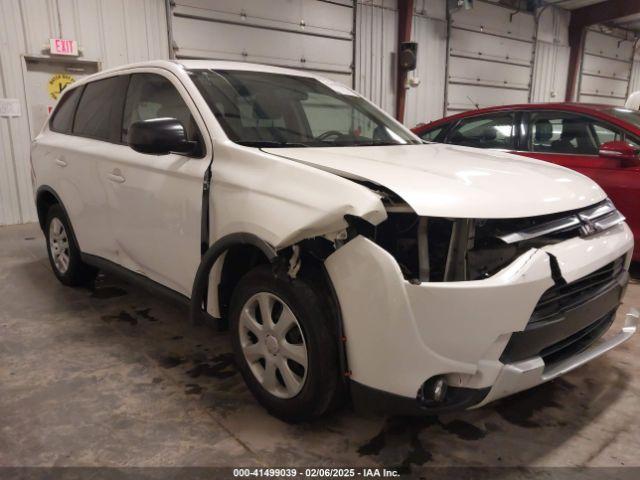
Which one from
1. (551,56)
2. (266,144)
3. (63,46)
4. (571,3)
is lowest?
(266,144)

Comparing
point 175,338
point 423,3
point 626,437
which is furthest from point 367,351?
point 423,3

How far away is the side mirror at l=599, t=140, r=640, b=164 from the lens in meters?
3.40

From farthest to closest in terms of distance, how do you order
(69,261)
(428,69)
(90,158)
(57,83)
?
1. (428,69)
2. (57,83)
3. (69,261)
4. (90,158)

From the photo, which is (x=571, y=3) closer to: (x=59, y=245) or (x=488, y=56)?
(x=488, y=56)

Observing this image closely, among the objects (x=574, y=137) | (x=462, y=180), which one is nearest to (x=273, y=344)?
(x=462, y=180)

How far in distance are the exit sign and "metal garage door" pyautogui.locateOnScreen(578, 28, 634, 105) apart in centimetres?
1244

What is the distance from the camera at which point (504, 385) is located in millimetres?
1540

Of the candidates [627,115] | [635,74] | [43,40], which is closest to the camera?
[627,115]

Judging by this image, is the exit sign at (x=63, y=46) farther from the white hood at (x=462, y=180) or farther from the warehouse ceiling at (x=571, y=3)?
the warehouse ceiling at (x=571, y=3)

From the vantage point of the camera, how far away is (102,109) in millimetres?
2900

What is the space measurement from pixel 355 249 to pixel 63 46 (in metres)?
5.77

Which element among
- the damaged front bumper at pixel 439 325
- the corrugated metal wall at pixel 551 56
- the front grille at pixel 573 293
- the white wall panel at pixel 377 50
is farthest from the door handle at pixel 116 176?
the corrugated metal wall at pixel 551 56

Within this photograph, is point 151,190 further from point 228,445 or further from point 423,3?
point 423,3

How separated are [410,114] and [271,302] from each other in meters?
8.54
